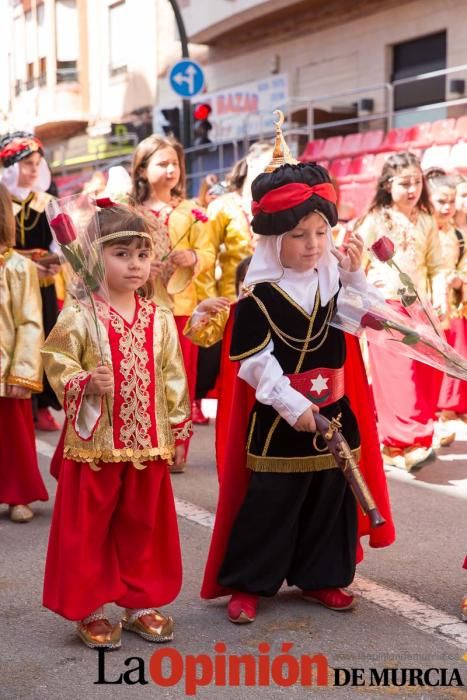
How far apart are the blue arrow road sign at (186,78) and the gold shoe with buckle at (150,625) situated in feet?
42.6

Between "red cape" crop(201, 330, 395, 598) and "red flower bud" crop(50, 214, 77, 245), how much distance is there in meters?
0.90

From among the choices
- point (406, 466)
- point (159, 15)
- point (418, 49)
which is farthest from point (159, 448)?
point (159, 15)

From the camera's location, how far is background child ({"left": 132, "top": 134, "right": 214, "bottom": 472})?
6.17 meters

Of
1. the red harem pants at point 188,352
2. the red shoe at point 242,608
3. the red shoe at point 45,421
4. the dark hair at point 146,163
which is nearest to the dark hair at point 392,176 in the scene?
the dark hair at point 146,163

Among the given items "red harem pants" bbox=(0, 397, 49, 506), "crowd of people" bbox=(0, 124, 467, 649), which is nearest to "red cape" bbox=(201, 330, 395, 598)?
"crowd of people" bbox=(0, 124, 467, 649)

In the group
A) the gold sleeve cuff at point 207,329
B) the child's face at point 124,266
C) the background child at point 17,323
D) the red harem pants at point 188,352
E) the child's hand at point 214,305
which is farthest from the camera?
the red harem pants at point 188,352

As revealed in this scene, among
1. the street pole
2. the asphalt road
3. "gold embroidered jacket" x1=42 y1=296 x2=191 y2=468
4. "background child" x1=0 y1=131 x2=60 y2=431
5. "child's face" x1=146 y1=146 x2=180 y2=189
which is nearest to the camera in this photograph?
the asphalt road

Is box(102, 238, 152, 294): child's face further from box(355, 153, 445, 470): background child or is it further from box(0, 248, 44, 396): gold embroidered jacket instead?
box(355, 153, 445, 470): background child

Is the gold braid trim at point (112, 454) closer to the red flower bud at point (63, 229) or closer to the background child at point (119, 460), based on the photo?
the background child at point (119, 460)

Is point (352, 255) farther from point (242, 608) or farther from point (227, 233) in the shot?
point (227, 233)

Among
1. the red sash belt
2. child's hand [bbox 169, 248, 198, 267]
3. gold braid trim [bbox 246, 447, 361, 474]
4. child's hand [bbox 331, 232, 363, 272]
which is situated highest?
child's hand [bbox 331, 232, 363, 272]

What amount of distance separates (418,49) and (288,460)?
57.0ft

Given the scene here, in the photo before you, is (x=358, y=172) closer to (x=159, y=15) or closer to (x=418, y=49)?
(x=418, y=49)

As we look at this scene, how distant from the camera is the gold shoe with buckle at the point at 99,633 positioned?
357 centimetres
